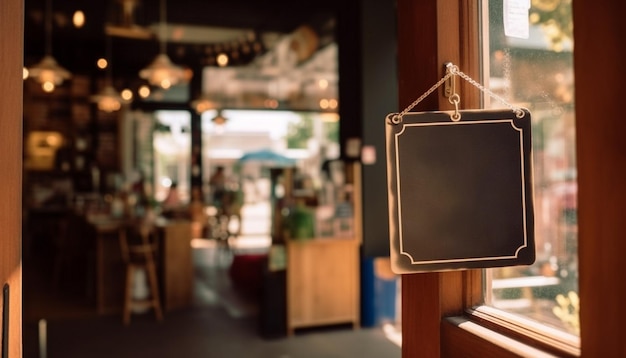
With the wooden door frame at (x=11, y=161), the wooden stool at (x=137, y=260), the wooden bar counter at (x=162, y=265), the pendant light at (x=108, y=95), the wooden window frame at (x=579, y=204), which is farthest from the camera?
the pendant light at (x=108, y=95)

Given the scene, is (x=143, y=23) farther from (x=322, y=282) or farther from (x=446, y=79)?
(x=446, y=79)

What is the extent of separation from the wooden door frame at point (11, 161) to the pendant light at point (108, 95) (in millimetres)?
7415

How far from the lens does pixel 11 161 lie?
1.39 meters

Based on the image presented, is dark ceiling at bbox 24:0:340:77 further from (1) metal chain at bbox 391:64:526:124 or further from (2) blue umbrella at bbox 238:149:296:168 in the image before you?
(1) metal chain at bbox 391:64:526:124

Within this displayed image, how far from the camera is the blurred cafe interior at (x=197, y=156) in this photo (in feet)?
18.3

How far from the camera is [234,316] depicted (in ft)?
19.4

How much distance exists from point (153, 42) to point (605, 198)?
999cm

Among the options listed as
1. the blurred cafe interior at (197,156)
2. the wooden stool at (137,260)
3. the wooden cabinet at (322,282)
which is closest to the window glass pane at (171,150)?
the blurred cafe interior at (197,156)

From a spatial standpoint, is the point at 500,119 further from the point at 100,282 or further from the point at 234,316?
the point at 100,282

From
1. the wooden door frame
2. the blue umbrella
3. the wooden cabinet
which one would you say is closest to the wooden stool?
the wooden cabinet

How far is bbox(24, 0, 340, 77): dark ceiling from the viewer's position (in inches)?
320

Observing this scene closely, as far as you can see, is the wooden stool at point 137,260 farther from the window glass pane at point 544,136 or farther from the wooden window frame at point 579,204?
the window glass pane at point 544,136

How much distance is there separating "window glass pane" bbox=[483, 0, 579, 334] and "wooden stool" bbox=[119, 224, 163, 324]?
4.94 metres

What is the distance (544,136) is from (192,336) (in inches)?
176
